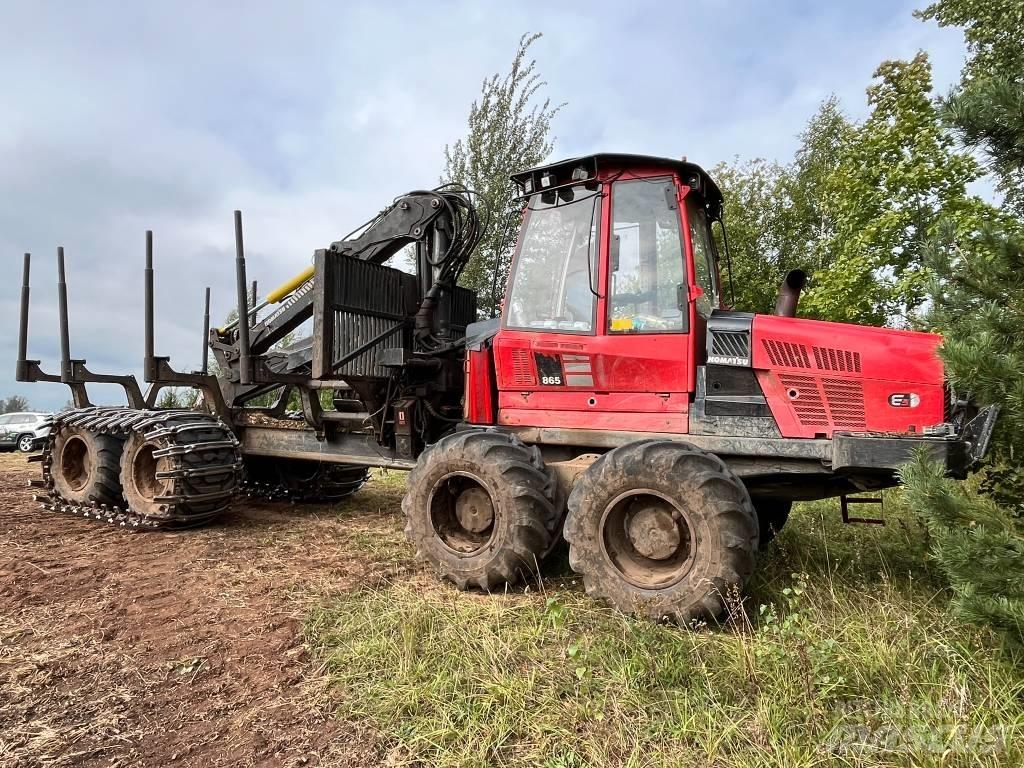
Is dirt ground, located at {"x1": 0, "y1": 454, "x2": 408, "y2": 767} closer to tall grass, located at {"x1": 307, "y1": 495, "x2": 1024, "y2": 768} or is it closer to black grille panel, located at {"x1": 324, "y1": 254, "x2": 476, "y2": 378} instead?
tall grass, located at {"x1": 307, "y1": 495, "x2": 1024, "y2": 768}

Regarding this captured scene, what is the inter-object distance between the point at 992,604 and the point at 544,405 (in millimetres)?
3002

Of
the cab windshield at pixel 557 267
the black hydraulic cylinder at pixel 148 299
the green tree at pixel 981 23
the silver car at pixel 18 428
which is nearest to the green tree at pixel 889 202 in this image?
the green tree at pixel 981 23

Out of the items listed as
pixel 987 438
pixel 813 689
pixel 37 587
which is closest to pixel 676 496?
pixel 813 689

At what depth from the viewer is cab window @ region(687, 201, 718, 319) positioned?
4.53m

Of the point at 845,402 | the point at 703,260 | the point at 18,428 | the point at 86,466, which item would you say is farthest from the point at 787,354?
the point at 18,428

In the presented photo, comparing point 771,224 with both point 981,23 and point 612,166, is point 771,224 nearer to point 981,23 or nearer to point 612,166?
point 981,23

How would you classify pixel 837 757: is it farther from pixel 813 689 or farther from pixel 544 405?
pixel 544 405

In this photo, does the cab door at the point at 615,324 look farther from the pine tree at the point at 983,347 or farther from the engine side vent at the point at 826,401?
the pine tree at the point at 983,347

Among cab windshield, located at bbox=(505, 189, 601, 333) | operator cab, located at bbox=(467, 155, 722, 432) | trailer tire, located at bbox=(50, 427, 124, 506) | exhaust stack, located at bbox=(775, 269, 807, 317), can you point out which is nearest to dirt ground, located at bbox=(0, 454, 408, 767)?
trailer tire, located at bbox=(50, 427, 124, 506)

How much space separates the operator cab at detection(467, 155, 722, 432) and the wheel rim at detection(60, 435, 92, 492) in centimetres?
501

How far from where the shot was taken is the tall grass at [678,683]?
2.41m

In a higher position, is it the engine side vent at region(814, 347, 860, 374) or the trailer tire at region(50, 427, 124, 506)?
the engine side vent at region(814, 347, 860, 374)

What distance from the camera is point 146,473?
6434 mm

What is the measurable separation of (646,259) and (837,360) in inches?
54.6
